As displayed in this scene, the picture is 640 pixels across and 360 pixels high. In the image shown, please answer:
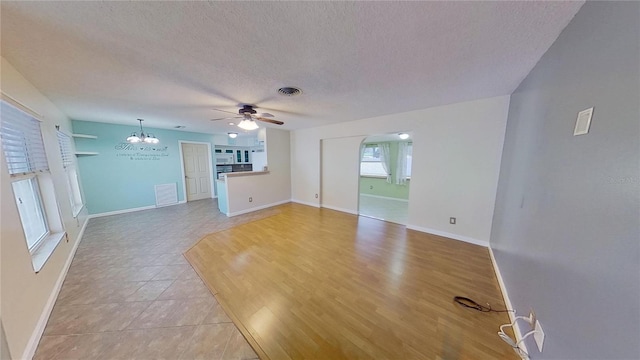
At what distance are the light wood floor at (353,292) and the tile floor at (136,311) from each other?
0.54ft

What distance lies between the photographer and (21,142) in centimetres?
184

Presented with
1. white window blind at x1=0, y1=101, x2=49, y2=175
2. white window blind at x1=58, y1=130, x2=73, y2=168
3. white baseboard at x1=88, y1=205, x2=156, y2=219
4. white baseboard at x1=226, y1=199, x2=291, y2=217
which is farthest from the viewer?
white baseboard at x1=226, y1=199, x2=291, y2=217

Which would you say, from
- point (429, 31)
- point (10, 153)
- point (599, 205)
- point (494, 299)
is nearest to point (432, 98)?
point (429, 31)

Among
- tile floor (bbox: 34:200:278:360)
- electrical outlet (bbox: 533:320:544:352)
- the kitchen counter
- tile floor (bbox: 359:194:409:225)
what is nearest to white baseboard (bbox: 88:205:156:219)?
A: tile floor (bbox: 34:200:278:360)

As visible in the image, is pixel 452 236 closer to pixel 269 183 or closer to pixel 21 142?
pixel 269 183

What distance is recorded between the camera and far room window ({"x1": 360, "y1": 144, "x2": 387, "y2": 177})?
685cm

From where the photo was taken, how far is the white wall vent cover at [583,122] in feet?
3.14

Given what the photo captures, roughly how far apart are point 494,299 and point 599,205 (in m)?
1.57

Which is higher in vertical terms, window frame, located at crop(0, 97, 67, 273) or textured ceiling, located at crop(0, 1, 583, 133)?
textured ceiling, located at crop(0, 1, 583, 133)

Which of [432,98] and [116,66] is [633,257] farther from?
[116,66]

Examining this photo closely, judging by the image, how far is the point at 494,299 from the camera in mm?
1858

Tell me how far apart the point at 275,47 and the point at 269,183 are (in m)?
4.12

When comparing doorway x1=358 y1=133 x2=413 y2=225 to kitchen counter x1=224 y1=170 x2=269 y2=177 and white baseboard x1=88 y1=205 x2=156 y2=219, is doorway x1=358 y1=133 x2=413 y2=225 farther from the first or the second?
white baseboard x1=88 y1=205 x2=156 y2=219

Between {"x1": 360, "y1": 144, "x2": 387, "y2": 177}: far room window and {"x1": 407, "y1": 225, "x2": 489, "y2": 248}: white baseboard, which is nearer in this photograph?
{"x1": 407, "y1": 225, "x2": 489, "y2": 248}: white baseboard
